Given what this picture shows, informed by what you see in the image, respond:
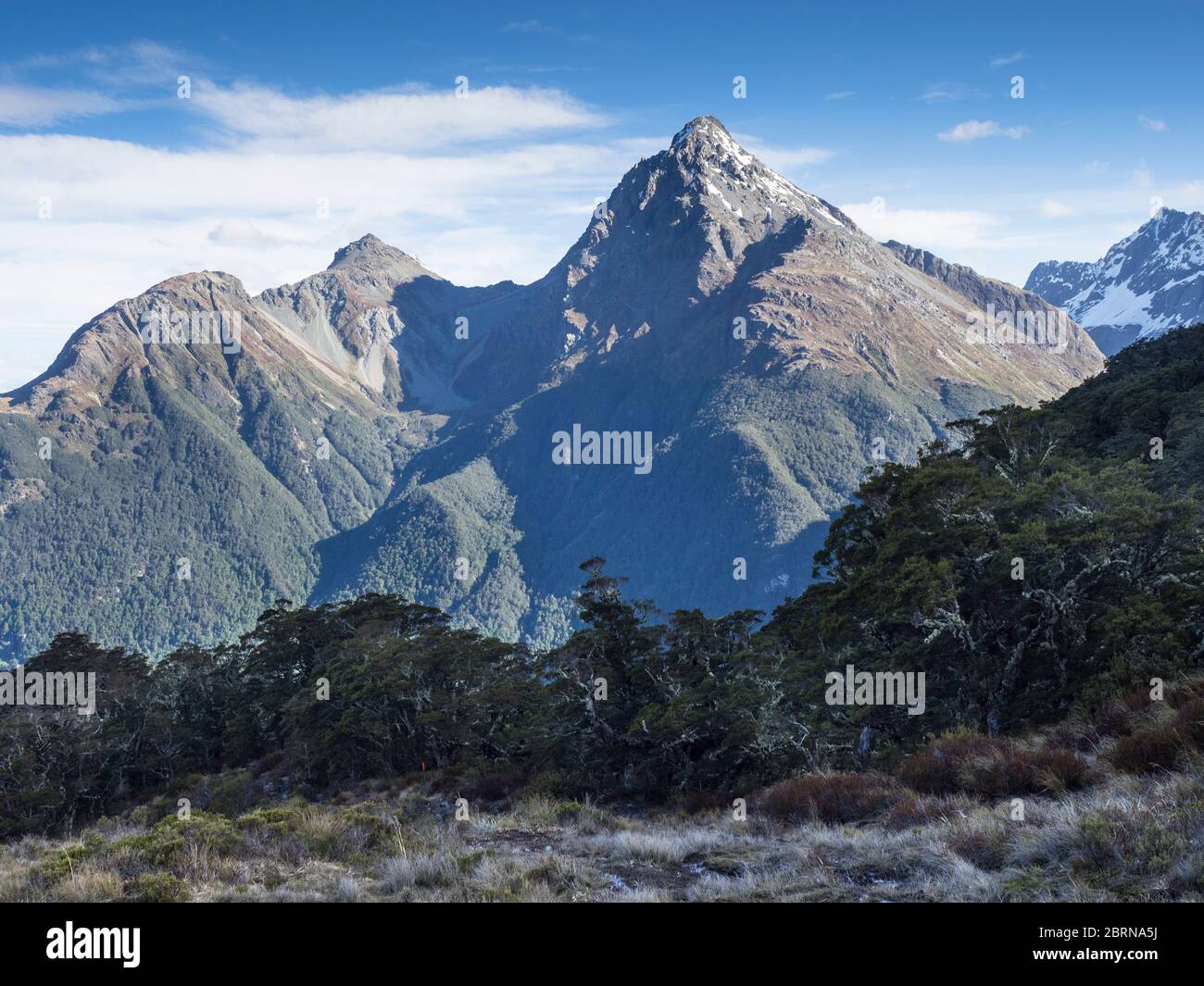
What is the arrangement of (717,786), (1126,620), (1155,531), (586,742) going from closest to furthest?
(1126,620) → (1155,531) → (717,786) → (586,742)

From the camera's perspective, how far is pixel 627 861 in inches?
501

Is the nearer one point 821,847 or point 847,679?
point 821,847

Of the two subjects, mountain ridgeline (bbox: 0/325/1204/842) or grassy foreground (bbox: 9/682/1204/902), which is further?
mountain ridgeline (bbox: 0/325/1204/842)

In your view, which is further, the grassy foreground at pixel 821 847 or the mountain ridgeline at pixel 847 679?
the mountain ridgeline at pixel 847 679

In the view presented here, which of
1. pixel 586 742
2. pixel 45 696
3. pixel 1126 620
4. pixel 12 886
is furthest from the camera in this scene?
pixel 45 696

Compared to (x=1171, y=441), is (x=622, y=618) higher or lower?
lower

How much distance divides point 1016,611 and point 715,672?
1266 centimetres

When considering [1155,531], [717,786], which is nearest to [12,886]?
[717,786]

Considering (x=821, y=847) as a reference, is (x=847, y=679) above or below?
below

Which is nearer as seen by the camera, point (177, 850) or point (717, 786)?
point (177, 850)
